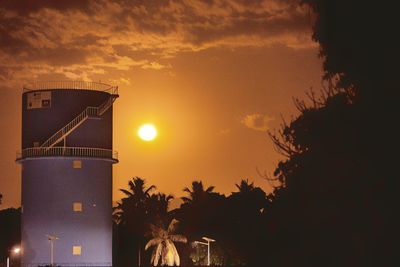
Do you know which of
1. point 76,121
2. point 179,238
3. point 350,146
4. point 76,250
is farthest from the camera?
point 179,238

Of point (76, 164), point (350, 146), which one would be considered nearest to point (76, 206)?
point (76, 164)

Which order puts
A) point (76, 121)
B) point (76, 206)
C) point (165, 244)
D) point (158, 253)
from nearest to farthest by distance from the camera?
point (76, 206), point (76, 121), point (158, 253), point (165, 244)

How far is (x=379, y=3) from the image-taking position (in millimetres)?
27188

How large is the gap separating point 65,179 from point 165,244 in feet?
82.4

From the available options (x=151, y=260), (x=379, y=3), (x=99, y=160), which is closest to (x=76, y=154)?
(x=99, y=160)

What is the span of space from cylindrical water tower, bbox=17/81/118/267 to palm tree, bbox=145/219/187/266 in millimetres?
20823

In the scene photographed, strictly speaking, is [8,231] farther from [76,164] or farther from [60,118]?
[76,164]

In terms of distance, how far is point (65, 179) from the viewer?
198 feet

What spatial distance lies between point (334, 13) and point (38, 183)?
3573 cm

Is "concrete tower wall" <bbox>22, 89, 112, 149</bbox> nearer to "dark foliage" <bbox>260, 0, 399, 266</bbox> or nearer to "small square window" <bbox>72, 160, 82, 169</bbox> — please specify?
"small square window" <bbox>72, 160, 82, 169</bbox>

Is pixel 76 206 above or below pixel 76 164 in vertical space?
below

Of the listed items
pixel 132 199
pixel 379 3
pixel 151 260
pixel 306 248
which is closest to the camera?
pixel 379 3

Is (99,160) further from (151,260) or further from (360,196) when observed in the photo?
(360,196)

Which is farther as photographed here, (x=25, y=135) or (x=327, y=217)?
(x=25, y=135)
